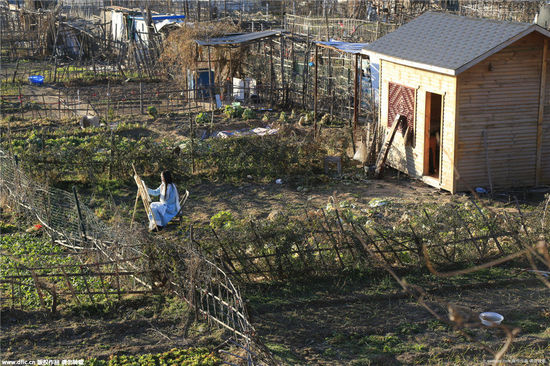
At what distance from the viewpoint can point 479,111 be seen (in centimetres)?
1250

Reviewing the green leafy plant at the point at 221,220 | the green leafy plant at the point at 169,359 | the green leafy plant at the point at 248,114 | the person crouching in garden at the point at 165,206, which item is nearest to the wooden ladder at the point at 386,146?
the green leafy plant at the point at 221,220

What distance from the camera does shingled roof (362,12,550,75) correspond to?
39.7ft

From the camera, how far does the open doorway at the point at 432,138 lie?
13.3m

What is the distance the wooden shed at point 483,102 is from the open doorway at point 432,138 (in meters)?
0.03

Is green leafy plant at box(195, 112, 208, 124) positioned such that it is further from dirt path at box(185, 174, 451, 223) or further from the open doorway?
the open doorway

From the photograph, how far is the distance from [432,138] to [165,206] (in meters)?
5.99

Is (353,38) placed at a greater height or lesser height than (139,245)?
greater

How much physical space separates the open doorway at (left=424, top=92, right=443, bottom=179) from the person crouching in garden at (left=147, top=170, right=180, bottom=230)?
16.8ft

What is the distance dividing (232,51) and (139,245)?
50.5ft

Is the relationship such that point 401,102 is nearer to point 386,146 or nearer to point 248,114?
point 386,146

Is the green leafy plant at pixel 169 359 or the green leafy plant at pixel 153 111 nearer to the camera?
the green leafy plant at pixel 169 359

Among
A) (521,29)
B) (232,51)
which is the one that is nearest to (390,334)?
(521,29)

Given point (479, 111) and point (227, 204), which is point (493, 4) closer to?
point (479, 111)

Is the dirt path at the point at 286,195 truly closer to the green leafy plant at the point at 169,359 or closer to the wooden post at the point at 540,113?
the wooden post at the point at 540,113
